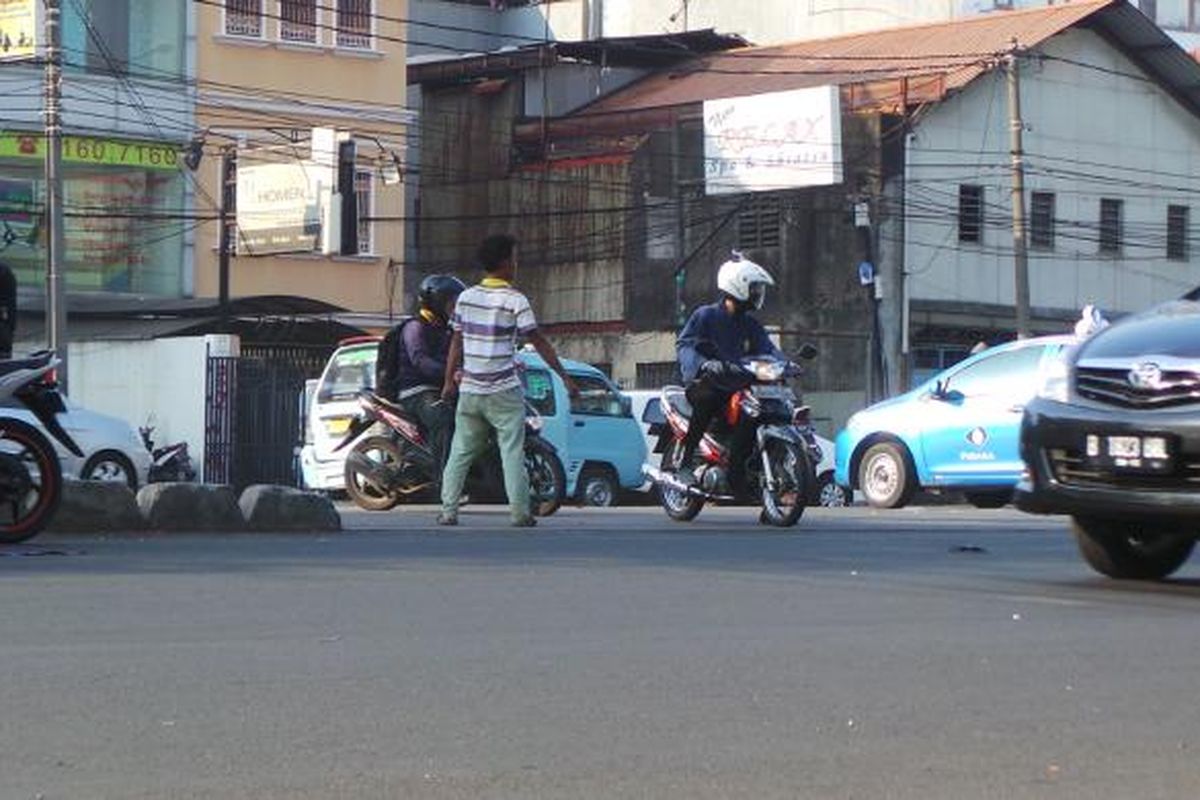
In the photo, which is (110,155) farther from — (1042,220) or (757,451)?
(757,451)

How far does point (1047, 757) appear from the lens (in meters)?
6.41

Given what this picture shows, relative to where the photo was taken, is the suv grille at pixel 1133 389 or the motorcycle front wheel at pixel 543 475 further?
the motorcycle front wheel at pixel 543 475

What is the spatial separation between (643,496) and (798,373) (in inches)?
553

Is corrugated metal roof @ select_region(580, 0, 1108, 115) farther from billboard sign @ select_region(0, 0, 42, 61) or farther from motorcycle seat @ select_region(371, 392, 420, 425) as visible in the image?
motorcycle seat @ select_region(371, 392, 420, 425)

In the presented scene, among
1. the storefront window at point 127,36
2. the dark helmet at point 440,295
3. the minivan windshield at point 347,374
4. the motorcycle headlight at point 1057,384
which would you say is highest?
the storefront window at point 127,36

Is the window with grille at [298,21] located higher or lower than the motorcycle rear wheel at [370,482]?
higher

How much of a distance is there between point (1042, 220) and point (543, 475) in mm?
33228

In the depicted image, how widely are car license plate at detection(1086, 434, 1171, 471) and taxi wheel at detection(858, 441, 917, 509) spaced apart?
11.8 m

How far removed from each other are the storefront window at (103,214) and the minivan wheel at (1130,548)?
30842 millimetres

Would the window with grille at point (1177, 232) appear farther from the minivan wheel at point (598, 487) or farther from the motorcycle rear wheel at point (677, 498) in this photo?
the motorcycle rear wheel at point (677, 498)

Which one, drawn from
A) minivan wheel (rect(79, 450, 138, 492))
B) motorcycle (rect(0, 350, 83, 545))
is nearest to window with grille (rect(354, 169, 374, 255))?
minivan wheel (rect(79, 450, 138, 492))

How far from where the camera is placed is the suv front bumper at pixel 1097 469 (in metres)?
9.97

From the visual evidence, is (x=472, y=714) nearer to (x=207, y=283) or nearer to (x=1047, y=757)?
(x=1047, y=757)

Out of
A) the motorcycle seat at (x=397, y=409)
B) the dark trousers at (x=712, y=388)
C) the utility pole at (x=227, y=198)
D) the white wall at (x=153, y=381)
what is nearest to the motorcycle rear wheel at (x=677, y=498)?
the dark trousers at (x=712, y=388)
